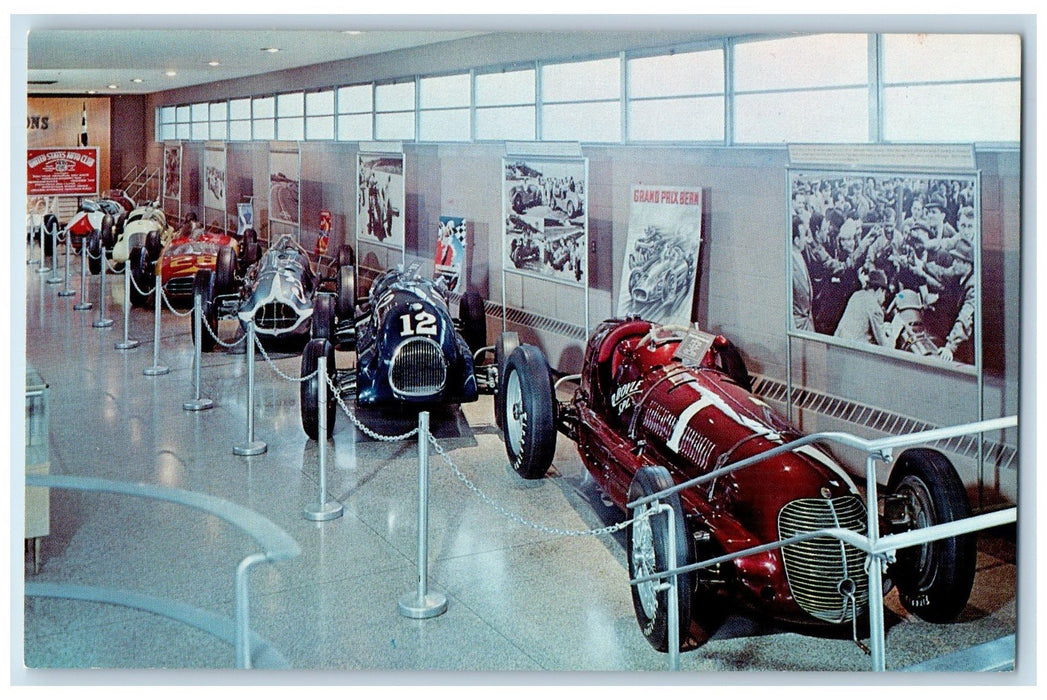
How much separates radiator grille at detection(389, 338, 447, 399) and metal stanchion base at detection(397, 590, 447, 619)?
7.70 ft

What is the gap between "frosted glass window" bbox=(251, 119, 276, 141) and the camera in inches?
281

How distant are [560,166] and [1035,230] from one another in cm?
367

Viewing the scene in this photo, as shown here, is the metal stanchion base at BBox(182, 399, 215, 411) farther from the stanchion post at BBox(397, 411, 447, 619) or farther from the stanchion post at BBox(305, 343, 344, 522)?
the stanchion post at BBox(397, 411, 447, 619)

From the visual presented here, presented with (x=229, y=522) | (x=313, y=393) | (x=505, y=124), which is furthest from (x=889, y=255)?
(x=313, y=393)

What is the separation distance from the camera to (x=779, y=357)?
657cm

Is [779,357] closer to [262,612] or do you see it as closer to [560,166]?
[560,166]

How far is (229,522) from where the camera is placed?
177 inches

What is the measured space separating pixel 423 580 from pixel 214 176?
3309 mm

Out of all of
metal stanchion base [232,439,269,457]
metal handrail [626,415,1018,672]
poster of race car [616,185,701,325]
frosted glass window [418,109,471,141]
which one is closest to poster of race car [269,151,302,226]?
frosted glass window [418,109,471,141]

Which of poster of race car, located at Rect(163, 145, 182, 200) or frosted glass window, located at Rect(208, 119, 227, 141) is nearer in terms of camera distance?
poster of race car, located at Rect(163, 145, 182, 200)

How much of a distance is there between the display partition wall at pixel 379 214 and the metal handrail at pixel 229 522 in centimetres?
435

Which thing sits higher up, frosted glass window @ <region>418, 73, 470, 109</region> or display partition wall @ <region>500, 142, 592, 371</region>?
frosted glass window @ <region>418, 73, 470, 109</region>

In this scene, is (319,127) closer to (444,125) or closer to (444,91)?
(444,125)

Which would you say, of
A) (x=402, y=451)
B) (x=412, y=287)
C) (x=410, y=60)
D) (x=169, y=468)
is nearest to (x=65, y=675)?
(x=169, y=468)
